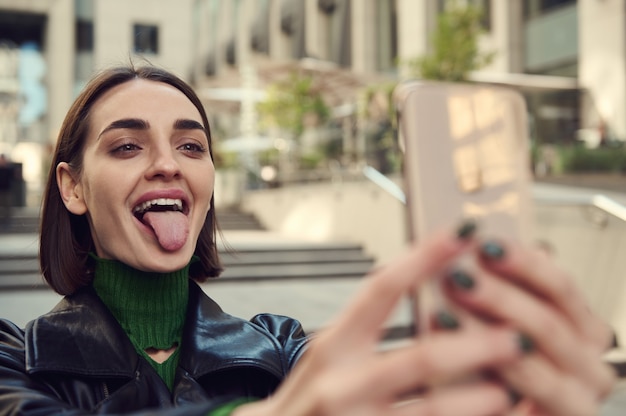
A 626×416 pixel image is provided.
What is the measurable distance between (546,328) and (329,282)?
31.0 ft

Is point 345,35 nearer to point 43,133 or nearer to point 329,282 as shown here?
point 43,133

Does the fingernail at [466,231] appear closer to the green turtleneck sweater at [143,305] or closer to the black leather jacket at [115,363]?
the black leather jacket at [115,363]

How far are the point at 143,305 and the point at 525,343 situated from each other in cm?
100

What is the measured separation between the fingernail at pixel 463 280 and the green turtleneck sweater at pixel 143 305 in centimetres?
96

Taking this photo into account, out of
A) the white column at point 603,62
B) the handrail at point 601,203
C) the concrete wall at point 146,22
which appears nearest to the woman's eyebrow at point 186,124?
the handrail at point 601,203

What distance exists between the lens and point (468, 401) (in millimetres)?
596

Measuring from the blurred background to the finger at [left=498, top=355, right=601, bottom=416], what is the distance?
→ 0.10 metres

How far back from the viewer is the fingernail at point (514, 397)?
24.2 inches

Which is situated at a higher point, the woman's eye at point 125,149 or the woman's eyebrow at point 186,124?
the woman's eyebrow at point 186,124

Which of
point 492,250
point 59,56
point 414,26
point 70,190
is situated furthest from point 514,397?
point 59,56

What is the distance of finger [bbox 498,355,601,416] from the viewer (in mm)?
604

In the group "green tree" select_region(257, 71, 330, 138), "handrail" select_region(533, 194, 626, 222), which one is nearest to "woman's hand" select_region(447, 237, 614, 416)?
"handrail" select_region(533, 194, 626, 222)

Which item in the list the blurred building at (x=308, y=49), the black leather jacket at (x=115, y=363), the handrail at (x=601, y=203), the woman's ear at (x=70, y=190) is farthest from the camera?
the blurred building at (x=308, y=49)

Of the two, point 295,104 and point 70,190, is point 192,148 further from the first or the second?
point 295,104
